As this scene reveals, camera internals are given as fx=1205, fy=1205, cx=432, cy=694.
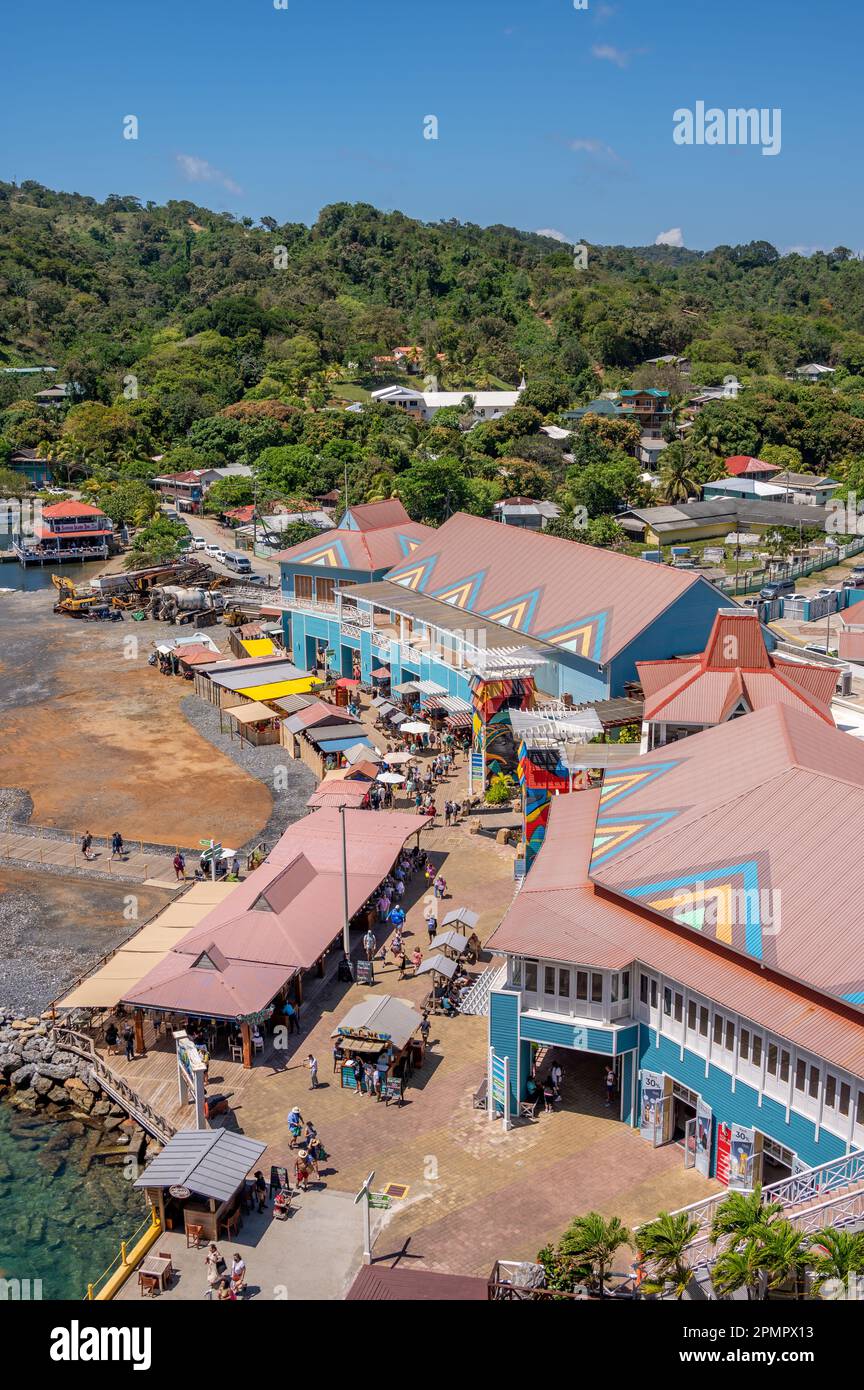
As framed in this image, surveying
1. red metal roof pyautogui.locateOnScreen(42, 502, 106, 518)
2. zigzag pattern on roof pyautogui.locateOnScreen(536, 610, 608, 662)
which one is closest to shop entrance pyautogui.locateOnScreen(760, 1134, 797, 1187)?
zigzag pattern on roof pyautogui.locateOnScreen(536, 610, 608, 662)

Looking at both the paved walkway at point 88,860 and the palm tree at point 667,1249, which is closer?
the palm tree at point 667,1249

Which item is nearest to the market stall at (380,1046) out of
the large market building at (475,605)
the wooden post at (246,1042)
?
the wooden post at (246,1042)

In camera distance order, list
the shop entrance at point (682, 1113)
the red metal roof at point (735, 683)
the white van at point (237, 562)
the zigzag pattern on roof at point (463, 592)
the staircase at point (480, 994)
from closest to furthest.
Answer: the shop entrance at point (682, 1113) < the staircase at point (480, 994) < the red metal roof at point (735, 683) < the zigzag pattern on roof at point (463, 592) < the white van at point (237, 562)

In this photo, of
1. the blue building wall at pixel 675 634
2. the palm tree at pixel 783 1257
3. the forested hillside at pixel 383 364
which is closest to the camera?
the palm tree at pixel 783 1257

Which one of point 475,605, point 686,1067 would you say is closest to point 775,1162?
point 686,1067

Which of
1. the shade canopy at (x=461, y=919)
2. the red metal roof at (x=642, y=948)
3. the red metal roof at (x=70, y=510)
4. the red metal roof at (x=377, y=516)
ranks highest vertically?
the red metal roof at (x=70, y=510)

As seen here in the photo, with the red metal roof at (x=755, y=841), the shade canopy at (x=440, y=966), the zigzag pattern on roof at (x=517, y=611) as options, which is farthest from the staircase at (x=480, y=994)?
the zigzag pattern on roof at (x=517, y=611)
